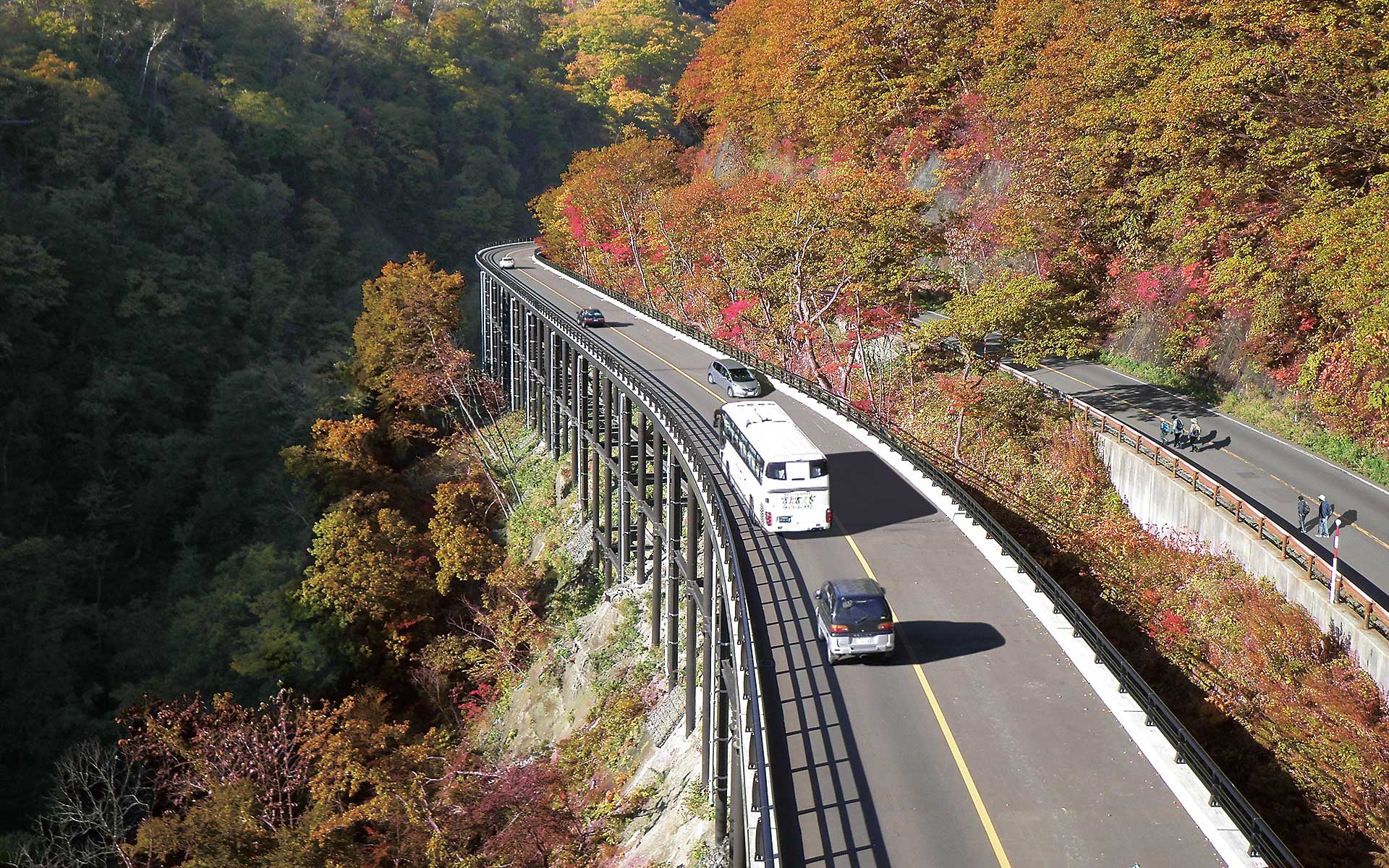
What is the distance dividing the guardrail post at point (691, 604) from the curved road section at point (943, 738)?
9.16ft

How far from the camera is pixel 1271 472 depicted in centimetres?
2736

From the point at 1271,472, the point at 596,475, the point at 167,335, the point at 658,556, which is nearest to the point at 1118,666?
the point at 1271,472

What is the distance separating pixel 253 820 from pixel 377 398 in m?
36.0

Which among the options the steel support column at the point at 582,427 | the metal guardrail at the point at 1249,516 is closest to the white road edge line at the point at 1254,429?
the metal guardrail at the point at 1249,516

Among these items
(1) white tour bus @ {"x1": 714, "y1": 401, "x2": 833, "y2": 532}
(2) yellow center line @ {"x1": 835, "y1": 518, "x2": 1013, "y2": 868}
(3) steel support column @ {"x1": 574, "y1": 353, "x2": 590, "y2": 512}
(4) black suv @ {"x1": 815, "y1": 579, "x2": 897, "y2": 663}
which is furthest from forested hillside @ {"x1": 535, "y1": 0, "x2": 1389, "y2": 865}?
(1) white tour bus @ {"x1": 714, "y1": 401, "x2": 833, "y2": 532}

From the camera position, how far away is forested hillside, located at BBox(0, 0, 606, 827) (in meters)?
38.0

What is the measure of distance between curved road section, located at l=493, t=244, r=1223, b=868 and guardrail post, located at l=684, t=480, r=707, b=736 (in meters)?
2.79

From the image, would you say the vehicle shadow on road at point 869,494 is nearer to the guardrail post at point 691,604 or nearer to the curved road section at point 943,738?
the curved road section at point 943,738

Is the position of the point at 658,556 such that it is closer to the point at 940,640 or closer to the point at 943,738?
the point at 940,640

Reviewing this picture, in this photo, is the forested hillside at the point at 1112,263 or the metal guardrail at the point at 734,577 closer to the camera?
the metal guardrail at the point at 734,577

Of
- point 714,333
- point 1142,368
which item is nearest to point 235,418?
point 714,333

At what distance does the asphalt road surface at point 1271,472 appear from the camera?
875 inches

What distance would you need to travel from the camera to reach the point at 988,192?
4869 cm

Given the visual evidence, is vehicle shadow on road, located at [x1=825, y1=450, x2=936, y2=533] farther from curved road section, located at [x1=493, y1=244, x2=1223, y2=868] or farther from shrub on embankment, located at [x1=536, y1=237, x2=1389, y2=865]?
shrub on embankment, located at [x1=536, y1=237, x2=1389, y2=865]
